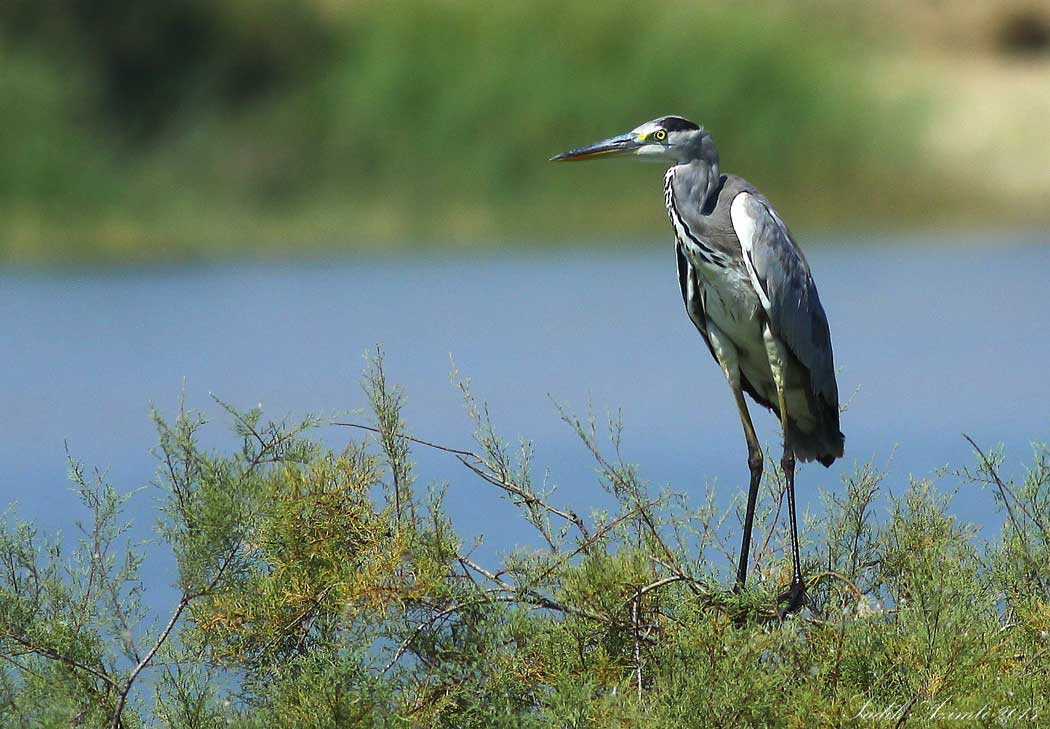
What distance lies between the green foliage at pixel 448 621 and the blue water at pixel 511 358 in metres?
1.94

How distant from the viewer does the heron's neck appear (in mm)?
3756

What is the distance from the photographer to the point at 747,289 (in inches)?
145

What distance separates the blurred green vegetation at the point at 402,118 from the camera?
16547 millimetres

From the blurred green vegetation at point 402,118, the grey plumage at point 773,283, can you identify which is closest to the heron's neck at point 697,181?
the grey plumage at point 773,283

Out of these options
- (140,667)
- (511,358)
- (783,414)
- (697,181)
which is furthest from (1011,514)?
(511,358)

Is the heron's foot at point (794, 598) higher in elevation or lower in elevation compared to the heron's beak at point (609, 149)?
lower

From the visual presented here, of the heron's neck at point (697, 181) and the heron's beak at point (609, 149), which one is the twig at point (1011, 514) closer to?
the heron's neck at point (697, 181)

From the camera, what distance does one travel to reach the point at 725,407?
27.1 ft

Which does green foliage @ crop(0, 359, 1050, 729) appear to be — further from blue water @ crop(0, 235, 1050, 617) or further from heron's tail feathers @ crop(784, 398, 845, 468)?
blue water @ crop(0, 235, 1050, 617)

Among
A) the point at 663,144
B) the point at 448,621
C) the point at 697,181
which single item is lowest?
the point at 448,621

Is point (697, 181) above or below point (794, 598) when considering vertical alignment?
above

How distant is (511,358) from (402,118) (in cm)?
937

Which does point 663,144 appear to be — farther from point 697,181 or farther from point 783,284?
point 783,284

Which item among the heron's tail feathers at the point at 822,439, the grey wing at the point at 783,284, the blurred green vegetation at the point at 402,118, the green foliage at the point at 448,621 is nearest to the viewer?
the green foliage at the point at 448,621
